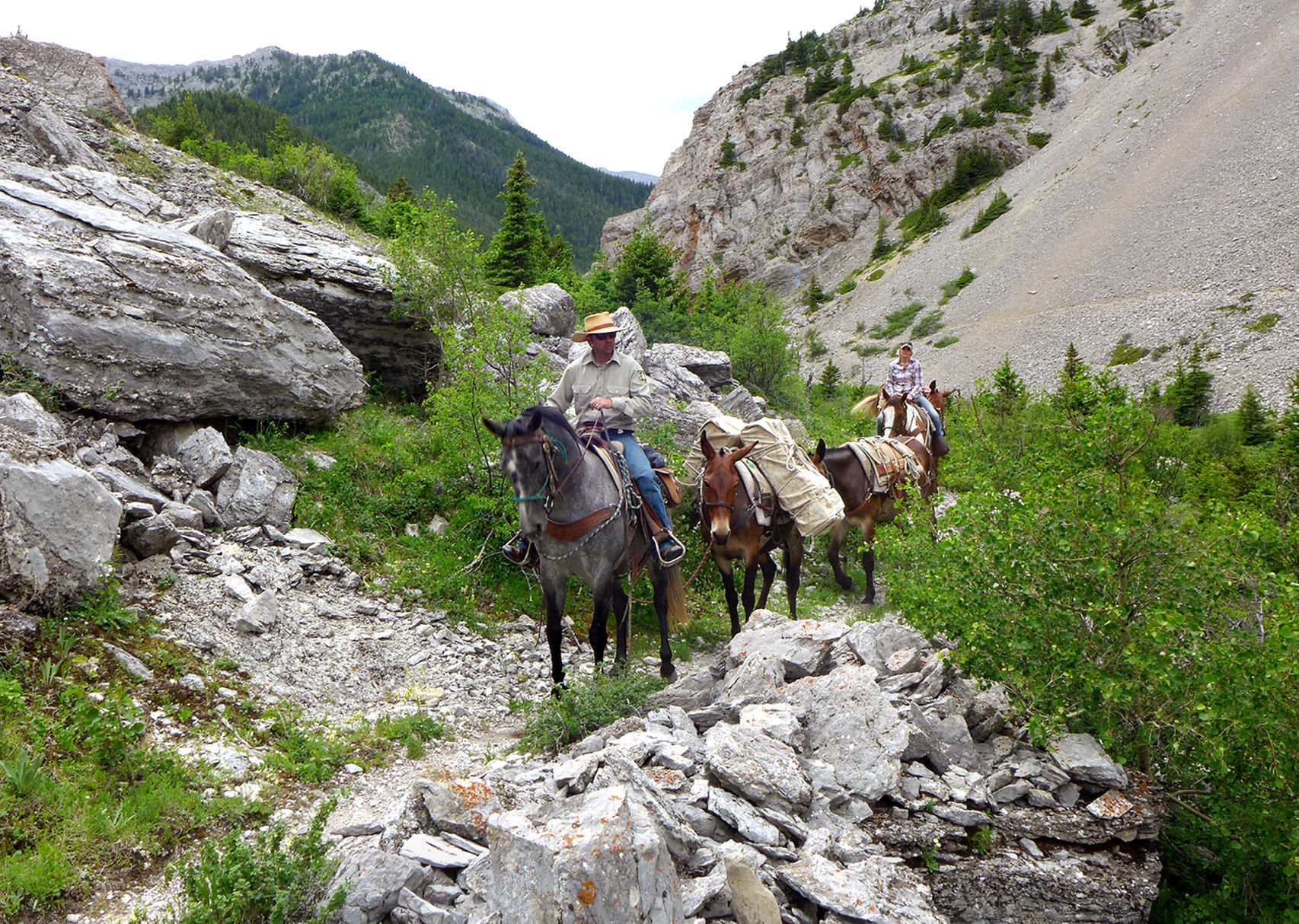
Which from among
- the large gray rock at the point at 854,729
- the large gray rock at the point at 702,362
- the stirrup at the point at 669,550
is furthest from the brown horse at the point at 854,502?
the large gray rock at the point at 702,362

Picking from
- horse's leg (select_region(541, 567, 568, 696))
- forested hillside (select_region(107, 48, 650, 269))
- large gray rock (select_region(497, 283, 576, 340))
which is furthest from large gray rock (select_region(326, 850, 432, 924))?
forested hillside (select_region(107, 48, 650, 269))

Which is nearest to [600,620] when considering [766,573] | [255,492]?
[766,573]

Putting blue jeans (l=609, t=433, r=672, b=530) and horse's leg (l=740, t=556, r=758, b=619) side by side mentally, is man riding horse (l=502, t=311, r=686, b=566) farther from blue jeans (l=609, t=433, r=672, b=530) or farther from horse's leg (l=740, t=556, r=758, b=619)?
horse's leg (l=740, t=556, r=758, b=619)

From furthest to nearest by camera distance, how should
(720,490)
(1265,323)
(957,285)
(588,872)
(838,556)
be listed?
(957,285) → (1265,323) → (838,556) → (720,490) → (588,872)

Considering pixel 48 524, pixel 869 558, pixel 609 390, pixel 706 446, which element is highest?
pixel 609 390

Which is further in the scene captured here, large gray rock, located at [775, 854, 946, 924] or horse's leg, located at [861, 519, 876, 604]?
horse's leg, located at [861, 519, 876, 604]

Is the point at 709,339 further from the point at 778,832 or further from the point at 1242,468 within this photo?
the point at 778,832

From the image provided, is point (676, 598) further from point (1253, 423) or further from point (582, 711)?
point (1253, 423)

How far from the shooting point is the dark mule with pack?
5.98 m

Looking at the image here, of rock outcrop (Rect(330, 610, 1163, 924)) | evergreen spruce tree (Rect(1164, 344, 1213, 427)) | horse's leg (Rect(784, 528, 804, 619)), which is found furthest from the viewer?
evergreen spruce tree (Rect(1164, 344, 1213, 427))

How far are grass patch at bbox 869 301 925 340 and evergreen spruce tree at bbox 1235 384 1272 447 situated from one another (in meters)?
34.3

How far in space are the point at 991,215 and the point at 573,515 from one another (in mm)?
75421

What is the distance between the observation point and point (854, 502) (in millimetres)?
11438

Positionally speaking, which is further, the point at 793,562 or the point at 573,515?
the point at 793,562
